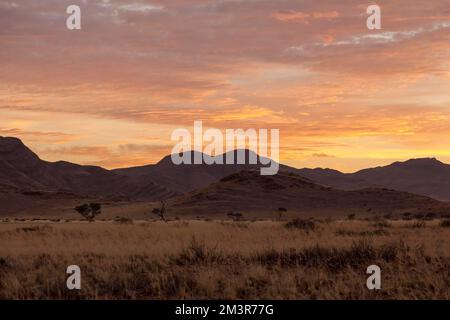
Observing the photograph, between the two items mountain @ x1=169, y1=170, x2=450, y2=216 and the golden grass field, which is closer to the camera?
the golden grass field

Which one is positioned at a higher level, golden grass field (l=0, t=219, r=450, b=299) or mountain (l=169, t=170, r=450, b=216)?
golden grass field (l=0, t=219, r=450, b=299)

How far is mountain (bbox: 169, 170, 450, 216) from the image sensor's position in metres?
98.7

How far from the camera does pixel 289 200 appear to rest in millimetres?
111688

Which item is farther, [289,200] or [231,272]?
[289,200]

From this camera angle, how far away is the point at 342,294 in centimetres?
1083

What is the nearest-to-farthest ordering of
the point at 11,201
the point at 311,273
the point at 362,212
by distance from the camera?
the point at 311,273 → the point at 362,212 → the point at 11,201

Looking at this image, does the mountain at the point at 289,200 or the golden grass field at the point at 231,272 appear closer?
the golden grass field at the point at 231,272

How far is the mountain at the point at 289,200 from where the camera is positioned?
98688mm

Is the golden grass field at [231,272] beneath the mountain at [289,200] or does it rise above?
above

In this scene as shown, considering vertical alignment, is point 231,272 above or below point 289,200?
above
